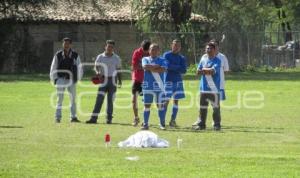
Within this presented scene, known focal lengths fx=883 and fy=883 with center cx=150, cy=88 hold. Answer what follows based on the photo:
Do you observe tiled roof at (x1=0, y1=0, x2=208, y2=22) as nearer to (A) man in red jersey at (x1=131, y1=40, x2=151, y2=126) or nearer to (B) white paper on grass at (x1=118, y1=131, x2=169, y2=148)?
(A) man in red jersey at (x1=131, y1=40, x2=151, y2=126)

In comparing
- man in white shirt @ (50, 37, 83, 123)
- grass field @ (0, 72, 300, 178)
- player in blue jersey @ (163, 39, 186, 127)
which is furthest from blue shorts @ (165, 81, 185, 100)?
man in white shirt @ (50, 37, 83, 123)

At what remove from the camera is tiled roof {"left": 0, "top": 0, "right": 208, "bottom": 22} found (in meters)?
57.5

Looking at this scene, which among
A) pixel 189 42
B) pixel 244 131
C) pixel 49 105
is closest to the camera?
pixel 244 131

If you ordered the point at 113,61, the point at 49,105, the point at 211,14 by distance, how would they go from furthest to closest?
the point at 211,14 → the point at 49,105 → the point at 113,61

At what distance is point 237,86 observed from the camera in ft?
119

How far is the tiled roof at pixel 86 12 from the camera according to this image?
189 ft

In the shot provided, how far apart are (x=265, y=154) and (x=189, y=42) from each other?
36.9 meters

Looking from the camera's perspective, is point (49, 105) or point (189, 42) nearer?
point (49, 105)

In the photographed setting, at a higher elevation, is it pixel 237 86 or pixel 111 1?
pixel 111 1

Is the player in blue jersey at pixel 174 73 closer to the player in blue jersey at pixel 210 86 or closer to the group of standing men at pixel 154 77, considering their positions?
the group of standing men at pixel 154 77

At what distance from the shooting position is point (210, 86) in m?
19.8

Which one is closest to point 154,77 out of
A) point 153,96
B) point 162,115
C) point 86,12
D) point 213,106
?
point 153,96

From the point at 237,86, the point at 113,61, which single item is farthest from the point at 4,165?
the point at 237,86

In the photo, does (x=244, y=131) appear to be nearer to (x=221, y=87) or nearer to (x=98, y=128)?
(x=221, y=87)
